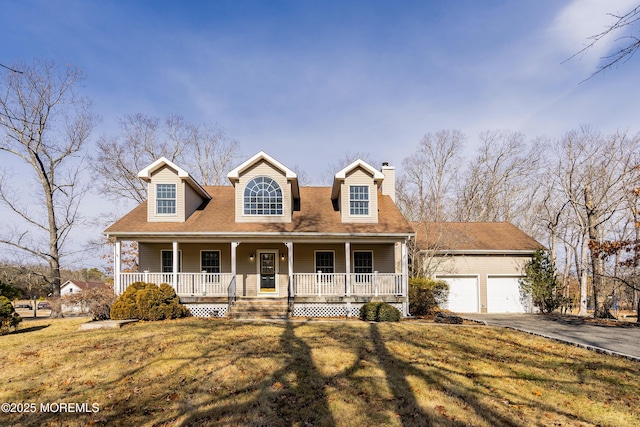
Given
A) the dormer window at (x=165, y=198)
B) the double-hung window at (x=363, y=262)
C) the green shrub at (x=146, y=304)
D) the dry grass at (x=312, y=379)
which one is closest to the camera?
the dry grass at (x=312, y=379)

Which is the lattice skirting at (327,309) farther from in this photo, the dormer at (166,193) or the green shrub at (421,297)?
the dormer at (166,193)

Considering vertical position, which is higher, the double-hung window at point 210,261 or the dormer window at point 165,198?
the dormer window at point 165,198

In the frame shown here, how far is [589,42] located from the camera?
3.84 m

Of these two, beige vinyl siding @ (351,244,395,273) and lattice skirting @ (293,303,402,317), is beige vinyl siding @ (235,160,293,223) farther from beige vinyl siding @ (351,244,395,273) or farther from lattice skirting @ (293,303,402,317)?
lattice skirting @ (293,303,402,317)

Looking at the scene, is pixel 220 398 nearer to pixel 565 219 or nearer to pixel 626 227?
pixel 626 227

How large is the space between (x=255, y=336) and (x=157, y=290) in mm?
5515

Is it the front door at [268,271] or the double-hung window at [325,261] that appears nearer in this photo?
the front door at [268,271]

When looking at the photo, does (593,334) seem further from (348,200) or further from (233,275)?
(233,275)

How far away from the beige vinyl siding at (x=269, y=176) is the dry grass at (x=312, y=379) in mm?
6474

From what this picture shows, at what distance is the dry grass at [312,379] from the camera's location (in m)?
5.96

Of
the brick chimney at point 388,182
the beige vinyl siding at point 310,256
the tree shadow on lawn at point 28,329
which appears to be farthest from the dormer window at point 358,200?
the tree shadow on lawn at point 28,329

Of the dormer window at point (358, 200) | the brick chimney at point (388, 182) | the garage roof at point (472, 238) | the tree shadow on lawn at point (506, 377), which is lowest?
the tree shadow on lawn at point (506, 377)

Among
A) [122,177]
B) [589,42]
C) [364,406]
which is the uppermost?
[122,177]

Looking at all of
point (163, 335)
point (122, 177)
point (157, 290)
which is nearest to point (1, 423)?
point (163, 335)
